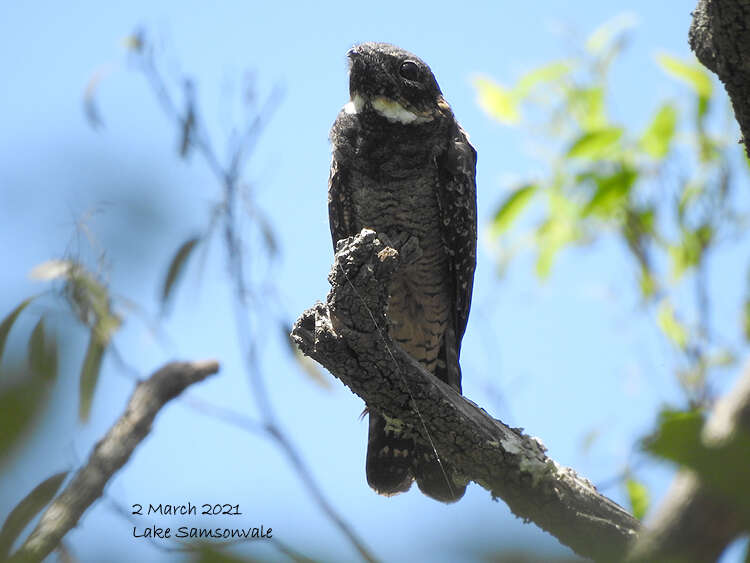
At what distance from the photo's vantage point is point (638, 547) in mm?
688

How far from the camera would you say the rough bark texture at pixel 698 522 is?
68cm

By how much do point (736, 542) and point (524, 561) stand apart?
0.23 metres

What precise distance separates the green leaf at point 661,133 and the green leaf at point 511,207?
0.60 metres

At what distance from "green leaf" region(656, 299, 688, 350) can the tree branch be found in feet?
7.72

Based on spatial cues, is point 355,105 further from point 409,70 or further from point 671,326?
point 671,326

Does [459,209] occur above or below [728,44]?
above

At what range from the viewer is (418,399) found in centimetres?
268

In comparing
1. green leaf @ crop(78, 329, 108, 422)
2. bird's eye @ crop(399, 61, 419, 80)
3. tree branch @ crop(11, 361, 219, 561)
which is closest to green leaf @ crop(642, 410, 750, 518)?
tree branch @ crop(11, 361, 219, 561)

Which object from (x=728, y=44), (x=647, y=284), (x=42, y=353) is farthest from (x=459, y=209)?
(x=42, y=353)

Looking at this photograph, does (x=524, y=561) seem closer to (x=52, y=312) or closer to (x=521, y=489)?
(x=52, y=312)

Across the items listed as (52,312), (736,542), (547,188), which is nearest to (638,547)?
(736,542)

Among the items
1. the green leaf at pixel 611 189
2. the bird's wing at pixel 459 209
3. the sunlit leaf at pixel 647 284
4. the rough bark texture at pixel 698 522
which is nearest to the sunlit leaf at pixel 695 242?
the sunlit leaf at pixel 647 284

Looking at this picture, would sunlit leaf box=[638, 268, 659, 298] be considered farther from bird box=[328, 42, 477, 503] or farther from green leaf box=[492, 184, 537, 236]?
bird box=[328, 42, 477, 503]

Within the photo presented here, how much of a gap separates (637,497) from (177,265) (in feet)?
6.89
